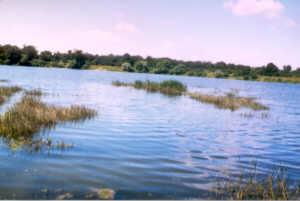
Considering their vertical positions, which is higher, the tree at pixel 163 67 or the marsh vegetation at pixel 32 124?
the tree at pixel 163 67

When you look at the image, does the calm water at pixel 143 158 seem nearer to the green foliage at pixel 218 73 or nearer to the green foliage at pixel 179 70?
the green foliage at pixel 179 70

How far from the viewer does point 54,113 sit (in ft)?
57.4

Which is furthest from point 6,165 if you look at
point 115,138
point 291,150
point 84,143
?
point 291,150

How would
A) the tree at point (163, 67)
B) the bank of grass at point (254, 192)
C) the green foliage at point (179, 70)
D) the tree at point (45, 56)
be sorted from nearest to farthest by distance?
1. the bank of grass at point (254, 192)
2. the tree at point (45, 56)
3. the tree at point (163, 67)
4. the green foliage at point (179, 70)

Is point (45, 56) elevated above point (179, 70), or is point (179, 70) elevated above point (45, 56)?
point (45, 56)

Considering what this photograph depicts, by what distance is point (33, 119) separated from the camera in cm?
1540

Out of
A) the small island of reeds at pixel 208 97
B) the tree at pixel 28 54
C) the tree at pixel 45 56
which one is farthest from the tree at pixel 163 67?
the small island of reeds at pixel 208 97

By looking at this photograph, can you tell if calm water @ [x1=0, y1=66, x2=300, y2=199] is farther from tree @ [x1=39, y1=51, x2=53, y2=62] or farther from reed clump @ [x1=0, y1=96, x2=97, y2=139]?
tree @ [x1=39, y1=51, x2=53, y2=62]

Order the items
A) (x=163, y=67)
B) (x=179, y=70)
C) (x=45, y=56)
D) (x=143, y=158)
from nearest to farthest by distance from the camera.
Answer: (x=143, y=158), (x=45, y=56), (x=163, y=67), (x=179, y=70)

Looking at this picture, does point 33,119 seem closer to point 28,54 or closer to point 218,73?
point 28,54

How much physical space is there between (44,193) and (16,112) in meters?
9.74

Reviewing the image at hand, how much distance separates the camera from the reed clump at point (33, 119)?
1325 centimetres

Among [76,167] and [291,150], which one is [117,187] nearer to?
[76,167]

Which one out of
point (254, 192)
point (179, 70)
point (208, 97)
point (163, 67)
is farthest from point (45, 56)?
point (254, 192)
